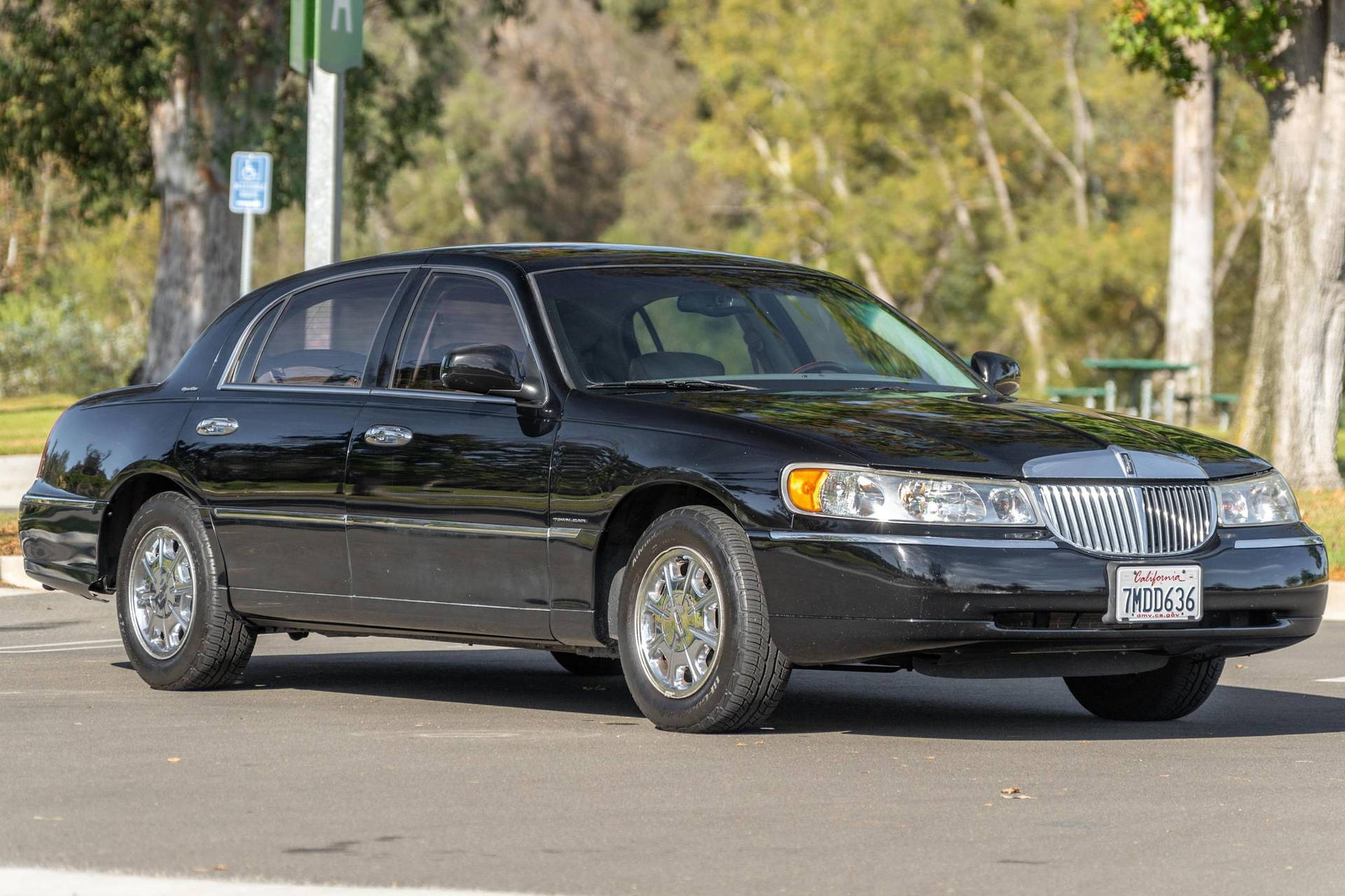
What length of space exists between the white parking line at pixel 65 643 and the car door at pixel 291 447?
6.92 feet

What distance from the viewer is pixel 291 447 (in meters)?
8.95

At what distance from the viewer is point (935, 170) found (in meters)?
60.7

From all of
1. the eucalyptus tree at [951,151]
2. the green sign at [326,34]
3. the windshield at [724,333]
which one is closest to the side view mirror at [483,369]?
the windshield at [724,333]

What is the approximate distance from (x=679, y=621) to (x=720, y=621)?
8.4 inches

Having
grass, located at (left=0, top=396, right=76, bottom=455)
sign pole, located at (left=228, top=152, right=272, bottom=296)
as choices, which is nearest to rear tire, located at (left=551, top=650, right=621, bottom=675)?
sign pole, located at (left=228, top=152, right=272, bottom=296)

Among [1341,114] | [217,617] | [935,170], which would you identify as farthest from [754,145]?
[217,617]

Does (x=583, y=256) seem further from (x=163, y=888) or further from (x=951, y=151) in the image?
(x=951, y=151)

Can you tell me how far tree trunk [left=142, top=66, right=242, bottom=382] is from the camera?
29.5 meters

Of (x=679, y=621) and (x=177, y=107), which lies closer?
(x=679, y=621)

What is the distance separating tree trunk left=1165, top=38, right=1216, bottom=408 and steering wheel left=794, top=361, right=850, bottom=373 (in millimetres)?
37114

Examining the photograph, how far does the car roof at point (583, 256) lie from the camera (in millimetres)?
8766

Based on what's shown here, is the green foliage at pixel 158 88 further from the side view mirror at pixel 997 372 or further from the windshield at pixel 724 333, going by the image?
the windshield at pixel 724 333

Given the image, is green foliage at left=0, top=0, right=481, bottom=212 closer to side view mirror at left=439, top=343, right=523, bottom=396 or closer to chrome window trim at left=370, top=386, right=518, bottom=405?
chrome window trim at left=370, top=386, right=518, bottom=405

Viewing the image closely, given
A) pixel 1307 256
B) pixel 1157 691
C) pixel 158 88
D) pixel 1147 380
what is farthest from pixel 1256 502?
pixel 1147 380
